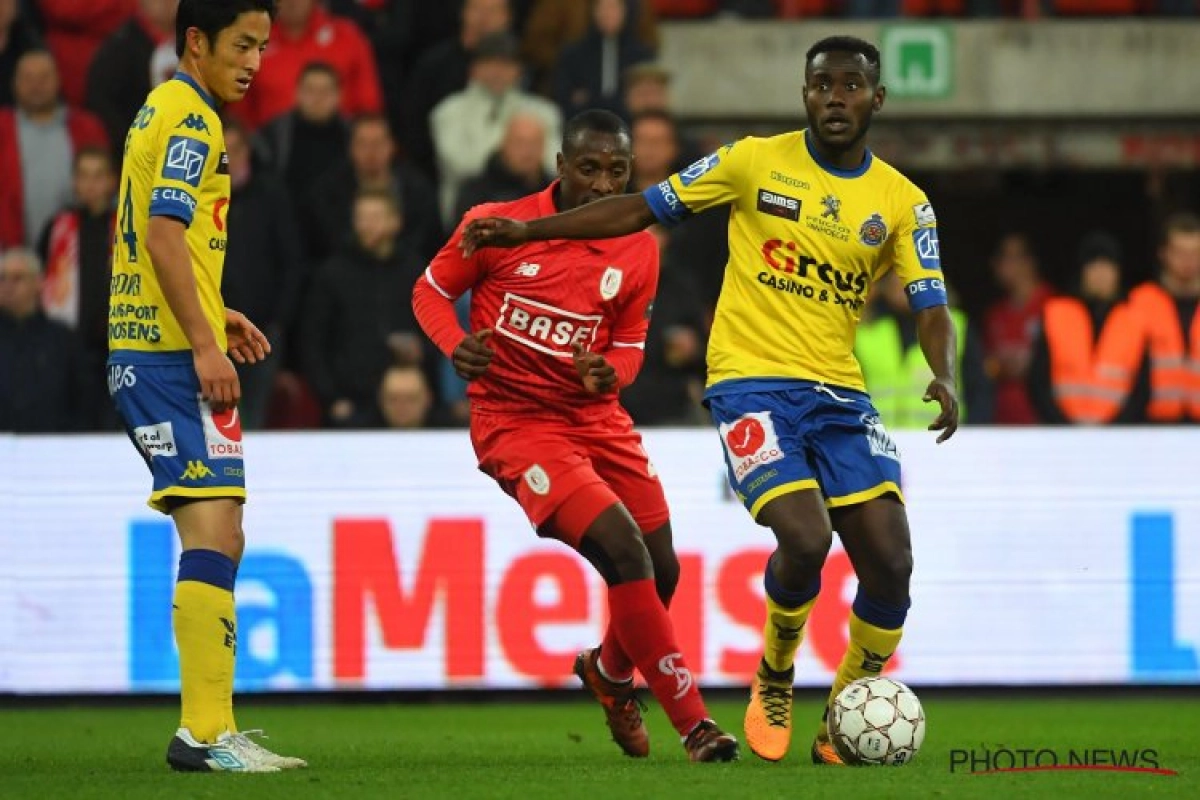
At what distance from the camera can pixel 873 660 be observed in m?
7.89

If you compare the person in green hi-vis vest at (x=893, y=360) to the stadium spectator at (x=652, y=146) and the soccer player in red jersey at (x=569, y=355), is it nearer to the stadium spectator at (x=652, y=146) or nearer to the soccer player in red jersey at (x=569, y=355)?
the stadium spectator at (x=652, y=146)

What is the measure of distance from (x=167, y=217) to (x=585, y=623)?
15.5ft

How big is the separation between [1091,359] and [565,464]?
549 centimetres

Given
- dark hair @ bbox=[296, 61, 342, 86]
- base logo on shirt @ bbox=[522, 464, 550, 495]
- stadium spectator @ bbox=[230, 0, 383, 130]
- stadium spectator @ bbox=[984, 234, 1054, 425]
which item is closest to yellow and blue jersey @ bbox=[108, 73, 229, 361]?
base logo on shirt @ bbox=[522, 464, 550, 495]

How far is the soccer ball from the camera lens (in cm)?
753

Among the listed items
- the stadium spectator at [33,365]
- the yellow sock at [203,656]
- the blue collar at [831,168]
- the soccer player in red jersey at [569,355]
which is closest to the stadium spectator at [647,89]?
the stadium spectator at [33,365]

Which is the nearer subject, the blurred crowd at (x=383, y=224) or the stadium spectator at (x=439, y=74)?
the blurred crowd at (x=383, y=224)

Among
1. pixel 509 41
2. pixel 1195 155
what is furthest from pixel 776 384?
pixel 1195 155

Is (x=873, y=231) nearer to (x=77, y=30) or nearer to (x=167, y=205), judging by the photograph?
(x=167, y=205)

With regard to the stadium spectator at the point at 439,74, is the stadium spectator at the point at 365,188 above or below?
below

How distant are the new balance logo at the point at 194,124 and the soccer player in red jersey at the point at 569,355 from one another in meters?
1.10

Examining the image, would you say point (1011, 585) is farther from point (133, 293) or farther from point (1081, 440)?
point (133, 293)

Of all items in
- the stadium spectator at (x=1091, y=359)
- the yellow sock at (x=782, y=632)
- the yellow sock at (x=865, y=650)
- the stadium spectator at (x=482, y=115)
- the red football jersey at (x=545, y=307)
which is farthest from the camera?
the stadium spectator at (x=482, y=115)

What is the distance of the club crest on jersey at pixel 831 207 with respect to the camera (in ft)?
25.8
